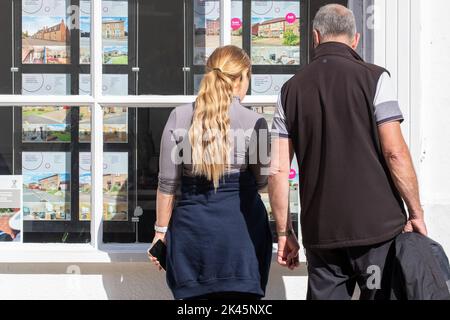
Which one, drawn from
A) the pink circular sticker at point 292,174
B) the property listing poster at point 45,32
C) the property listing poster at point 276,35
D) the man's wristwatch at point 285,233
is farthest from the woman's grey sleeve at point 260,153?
the property listing poster at point 45,32

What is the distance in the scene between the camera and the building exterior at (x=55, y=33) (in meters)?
4.16

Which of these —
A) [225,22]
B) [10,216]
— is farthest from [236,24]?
[10,216]

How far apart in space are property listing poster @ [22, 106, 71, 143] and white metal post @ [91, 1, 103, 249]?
19 centimetres

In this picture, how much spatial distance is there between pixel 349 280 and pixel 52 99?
184cm

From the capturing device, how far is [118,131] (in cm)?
411

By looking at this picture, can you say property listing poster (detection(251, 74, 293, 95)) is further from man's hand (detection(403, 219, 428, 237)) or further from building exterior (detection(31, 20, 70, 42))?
man's hand (detection(403, 219, 428, 237))

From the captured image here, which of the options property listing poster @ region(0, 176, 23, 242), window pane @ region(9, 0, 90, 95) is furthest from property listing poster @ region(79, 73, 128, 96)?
property listing poster @ region(0, 176, 23, 242)

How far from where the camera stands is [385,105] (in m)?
3.00

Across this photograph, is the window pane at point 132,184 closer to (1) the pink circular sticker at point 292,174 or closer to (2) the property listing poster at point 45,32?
(2) the property listing poster at point 45,32

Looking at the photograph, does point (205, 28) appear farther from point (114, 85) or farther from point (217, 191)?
point (217, 191)

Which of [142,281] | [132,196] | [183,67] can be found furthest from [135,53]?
[142,281]

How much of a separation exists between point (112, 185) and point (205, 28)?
0.98 meters

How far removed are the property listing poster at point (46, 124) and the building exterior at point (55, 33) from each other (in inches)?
15.1
